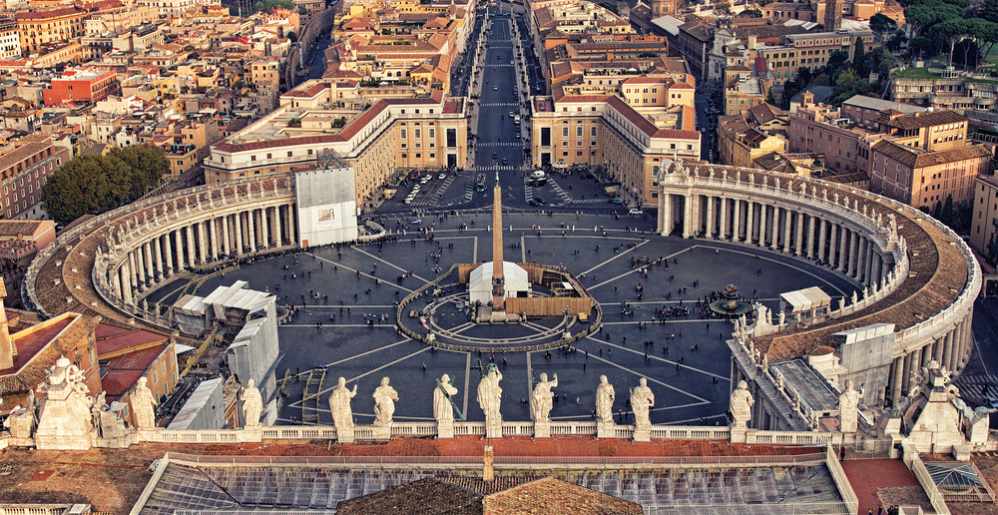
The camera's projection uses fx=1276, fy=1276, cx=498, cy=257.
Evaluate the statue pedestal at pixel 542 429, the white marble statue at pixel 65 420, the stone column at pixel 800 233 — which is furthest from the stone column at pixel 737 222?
the white marble statue at pixel 65 420

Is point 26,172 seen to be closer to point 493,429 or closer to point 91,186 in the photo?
point 91,186

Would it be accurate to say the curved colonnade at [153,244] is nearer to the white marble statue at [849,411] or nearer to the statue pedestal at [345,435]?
the statue pedestal at [345,435]

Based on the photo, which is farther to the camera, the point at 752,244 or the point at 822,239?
the point at 752,244

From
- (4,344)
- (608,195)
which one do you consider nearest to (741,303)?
(608,195)

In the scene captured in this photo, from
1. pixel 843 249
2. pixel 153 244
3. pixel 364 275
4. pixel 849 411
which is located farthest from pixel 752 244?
pixel 849 411

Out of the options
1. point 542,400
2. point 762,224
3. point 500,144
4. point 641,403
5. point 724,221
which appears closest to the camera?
point 641,403

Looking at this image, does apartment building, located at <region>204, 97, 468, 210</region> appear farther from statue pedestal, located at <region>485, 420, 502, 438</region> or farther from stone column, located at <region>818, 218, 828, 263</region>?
statue pedestal, located at <region>485, 420, 502, 438</region>

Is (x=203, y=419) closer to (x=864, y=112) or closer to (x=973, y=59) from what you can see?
(x=864, y=112)
